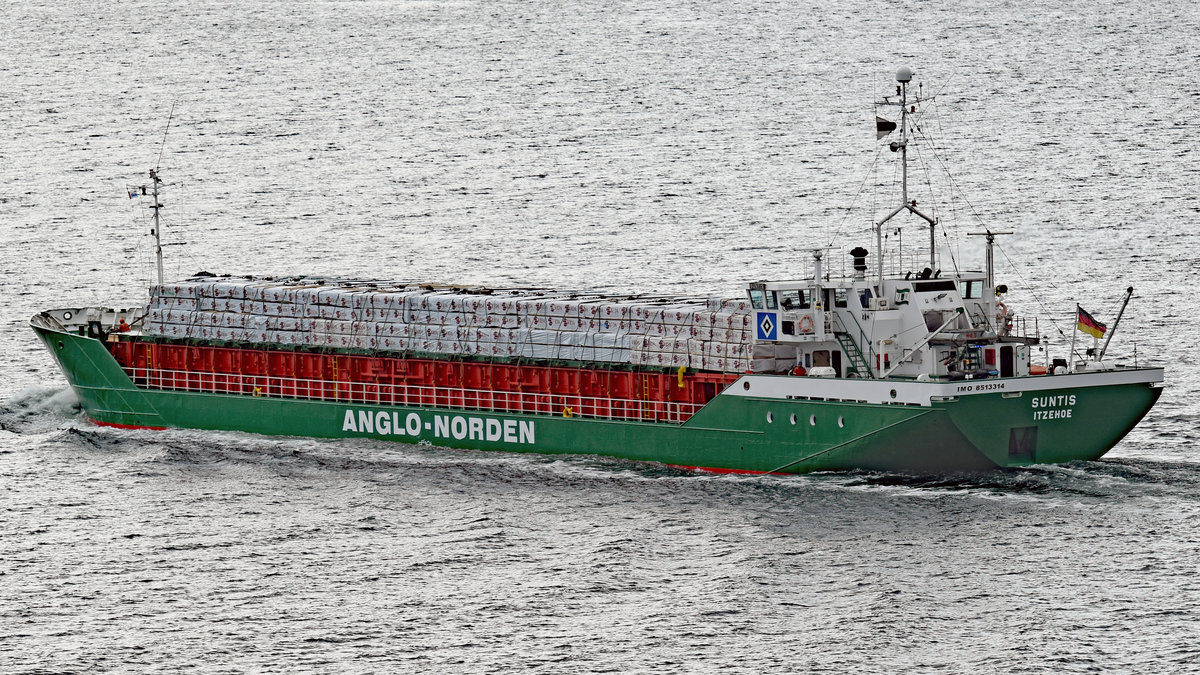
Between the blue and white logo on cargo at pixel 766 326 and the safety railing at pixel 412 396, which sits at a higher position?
the blue and white logo on cargo at pixel 766 326

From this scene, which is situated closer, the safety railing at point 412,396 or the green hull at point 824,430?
the green hull at point 824,430

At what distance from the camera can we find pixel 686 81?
188 meters

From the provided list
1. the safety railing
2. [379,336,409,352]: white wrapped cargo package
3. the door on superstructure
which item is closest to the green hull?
the safety railing

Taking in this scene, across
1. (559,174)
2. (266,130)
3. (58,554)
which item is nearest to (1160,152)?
(559,174)

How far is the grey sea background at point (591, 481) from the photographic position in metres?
49.3

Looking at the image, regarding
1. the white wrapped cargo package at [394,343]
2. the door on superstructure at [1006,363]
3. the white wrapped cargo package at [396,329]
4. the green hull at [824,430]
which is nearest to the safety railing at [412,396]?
the green hull at [824,430]

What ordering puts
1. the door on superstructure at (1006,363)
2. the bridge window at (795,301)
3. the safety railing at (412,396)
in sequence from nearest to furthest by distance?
the door on superstructure at (1006,363) → the bridge window at (795,301) → the safety railing at (412,396)

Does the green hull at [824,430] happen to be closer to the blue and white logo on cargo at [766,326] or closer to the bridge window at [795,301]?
the blue and white logo on cargo at [766,326]

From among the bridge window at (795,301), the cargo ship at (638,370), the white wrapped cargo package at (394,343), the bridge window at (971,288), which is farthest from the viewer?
the white wrapped cargo package at (394,343)

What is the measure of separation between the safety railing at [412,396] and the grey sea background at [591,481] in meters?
2.29

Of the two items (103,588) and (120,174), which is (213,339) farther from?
(120,174)

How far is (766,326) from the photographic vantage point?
64125 mm

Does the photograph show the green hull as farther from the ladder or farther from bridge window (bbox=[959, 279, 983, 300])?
bridge window (bbox=[959, 279, 983, 300])

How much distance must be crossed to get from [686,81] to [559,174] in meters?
43.8
